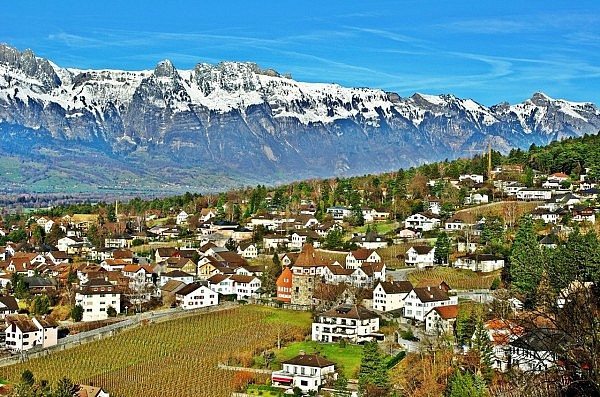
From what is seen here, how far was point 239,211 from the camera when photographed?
213ft

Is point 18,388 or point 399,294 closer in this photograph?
point 18,388

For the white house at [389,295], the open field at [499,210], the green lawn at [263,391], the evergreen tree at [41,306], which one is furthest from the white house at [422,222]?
the green lawn at [263,391]

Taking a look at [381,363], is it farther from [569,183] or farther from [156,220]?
[156,220]

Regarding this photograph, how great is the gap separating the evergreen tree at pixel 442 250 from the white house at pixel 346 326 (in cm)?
1079

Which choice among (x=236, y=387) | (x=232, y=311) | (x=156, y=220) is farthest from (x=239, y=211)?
(x=236, y=387)

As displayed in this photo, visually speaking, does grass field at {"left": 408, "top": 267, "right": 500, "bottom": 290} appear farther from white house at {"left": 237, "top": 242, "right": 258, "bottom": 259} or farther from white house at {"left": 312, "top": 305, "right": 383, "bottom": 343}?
white house at {"left": 237, "top": 242, "right": 258, "bottom": 259}

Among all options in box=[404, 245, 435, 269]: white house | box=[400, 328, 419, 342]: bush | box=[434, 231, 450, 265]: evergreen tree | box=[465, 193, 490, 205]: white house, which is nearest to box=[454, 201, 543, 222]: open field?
box=[465, 193, 490, 205]: white house

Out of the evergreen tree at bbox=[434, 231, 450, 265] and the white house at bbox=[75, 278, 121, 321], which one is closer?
the white house at bbox=[75, 278, 121, 321]

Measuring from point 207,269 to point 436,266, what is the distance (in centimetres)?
1192

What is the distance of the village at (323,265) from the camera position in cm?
3225

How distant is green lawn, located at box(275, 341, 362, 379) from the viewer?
28.8 metres

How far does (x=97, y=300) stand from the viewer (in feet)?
130

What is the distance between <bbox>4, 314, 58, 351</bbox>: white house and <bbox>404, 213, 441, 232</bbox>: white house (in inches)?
946

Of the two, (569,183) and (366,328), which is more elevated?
(569,183)
